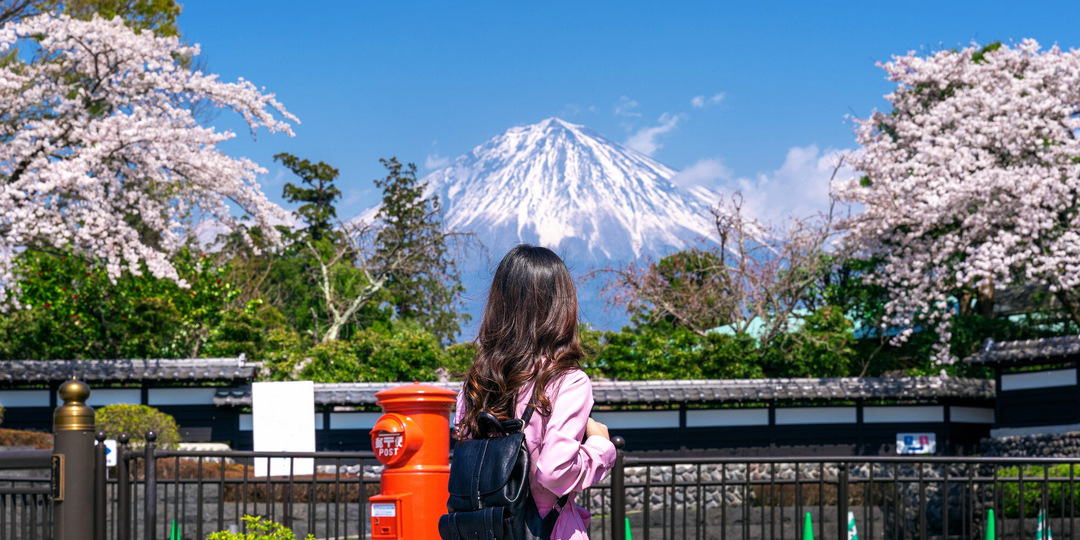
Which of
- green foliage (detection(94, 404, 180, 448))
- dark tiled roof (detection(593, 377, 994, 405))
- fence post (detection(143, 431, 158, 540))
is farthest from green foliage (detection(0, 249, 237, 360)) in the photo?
fence post (detection(143, 431, 158, 540))

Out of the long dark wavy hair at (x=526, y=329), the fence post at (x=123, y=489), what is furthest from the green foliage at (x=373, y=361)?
the long dark wavy hair at (x=526, y=329)

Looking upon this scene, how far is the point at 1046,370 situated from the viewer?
16.9 metres

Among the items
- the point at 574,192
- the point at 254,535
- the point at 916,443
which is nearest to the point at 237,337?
the point at 916,443

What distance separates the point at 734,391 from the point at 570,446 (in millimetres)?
14679

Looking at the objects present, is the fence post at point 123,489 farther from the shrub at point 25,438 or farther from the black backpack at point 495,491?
the shrub at point 25,438

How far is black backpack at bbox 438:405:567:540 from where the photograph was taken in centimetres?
281

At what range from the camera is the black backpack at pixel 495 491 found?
2807mm

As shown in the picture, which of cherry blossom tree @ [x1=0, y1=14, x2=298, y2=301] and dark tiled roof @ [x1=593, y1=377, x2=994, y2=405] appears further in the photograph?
dark tiled roof @ [x1=593, y1=377, x2=994, y2=405]

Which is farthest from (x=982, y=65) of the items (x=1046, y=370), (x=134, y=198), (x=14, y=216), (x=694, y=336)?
(x=14, y=216)

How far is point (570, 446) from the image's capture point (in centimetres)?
280

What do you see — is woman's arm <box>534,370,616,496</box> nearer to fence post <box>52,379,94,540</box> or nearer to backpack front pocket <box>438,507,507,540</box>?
backpack front pocket <box>438,507,507,540</box>

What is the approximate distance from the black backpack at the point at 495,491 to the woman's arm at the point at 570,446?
0.08 metres

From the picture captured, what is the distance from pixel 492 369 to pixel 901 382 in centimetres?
1598

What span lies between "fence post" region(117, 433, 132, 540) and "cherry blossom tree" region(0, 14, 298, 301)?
9.12 meters
